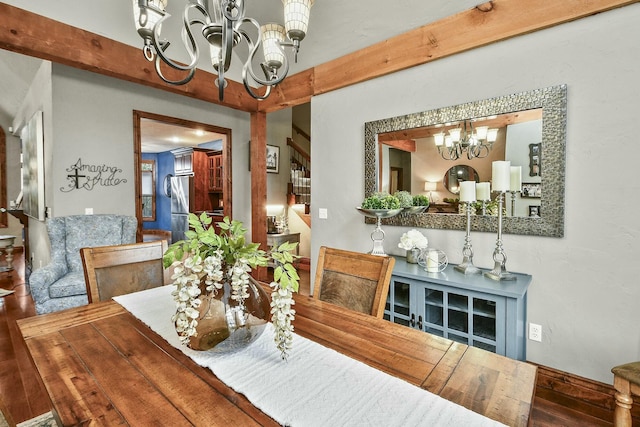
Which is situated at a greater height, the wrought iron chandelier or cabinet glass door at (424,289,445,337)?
the wrought iron chandelier

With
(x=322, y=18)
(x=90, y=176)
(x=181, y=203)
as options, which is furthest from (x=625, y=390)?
(x=181, y=203)

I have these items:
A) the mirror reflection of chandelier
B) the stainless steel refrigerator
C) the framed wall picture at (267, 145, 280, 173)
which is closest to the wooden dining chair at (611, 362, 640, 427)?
the mirror reflection of chandelier

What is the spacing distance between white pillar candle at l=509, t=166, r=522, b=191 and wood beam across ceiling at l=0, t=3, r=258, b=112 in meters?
3.06

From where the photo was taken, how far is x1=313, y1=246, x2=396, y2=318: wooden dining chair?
1.42m

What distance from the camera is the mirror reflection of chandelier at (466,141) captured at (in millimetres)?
2232

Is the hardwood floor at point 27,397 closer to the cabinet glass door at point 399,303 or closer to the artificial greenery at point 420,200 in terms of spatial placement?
the cabinet glass door at point 399,303

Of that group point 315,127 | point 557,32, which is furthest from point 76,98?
point 557,32

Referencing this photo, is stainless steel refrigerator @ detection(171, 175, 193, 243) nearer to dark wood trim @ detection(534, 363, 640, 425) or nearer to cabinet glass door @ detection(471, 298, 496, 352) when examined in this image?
cabinet glass door @ detection(471, 298, 496, 352)

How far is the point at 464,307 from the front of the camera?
75.0 inches

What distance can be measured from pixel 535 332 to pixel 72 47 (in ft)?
13.3

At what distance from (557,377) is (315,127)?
2789mm

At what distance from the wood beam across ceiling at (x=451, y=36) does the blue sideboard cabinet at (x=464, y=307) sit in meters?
1.59

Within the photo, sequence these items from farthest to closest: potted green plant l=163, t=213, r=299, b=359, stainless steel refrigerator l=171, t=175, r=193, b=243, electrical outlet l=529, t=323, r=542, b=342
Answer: stainless steel refrigerator l=171, t=175, r=193, b=243 → electrical outlet l=529, t=323, r=542, b=342 → potted green plant l=163, t=213, r=299, b=359

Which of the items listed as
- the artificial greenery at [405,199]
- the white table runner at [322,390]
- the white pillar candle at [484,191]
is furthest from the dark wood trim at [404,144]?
the white table runner at [322,390]
